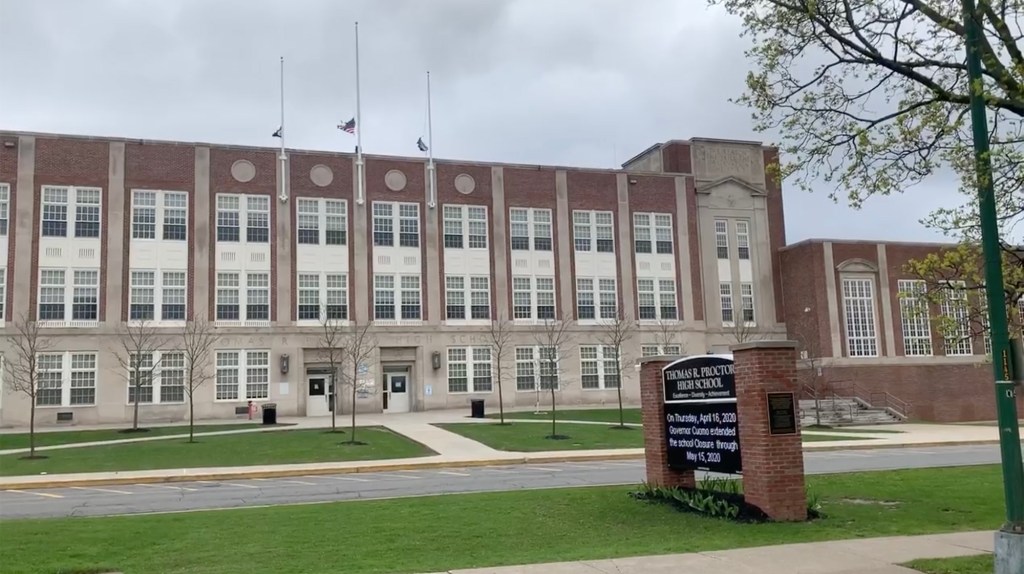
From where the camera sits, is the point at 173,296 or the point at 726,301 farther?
the point at 726,301

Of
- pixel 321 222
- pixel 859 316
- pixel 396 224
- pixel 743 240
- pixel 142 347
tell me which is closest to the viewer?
pixel 142 347

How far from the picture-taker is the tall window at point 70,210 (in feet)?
134

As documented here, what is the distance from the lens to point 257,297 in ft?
142

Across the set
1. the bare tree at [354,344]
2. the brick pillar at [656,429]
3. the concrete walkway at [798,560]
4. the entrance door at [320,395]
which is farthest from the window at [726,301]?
the concrete walkway at [798,560]

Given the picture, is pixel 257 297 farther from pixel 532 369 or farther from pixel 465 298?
pixel 532 369

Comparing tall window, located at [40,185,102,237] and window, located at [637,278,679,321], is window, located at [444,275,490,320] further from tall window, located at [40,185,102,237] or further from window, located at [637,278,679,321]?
tall window, located at [40,185,102,237]

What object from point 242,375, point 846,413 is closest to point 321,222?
point 242,375

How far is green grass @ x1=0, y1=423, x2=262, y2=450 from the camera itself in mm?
32219

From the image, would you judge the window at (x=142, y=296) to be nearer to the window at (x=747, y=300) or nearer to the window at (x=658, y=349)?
the window at (x=658, y=349)

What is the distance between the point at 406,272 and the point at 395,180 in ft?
16.6

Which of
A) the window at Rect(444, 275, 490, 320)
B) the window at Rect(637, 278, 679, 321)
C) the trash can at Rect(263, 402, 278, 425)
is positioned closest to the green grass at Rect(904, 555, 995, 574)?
the trash can at Rect(263, 402, 278, 425)

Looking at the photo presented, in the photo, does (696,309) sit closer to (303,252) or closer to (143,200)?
(303,252)

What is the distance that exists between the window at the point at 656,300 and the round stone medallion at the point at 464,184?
440 inches

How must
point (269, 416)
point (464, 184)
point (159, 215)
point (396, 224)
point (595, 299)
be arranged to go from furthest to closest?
1. point (595, 299)
2. point (464, 184)
3. point (396, 224)
4. point (159, 215)
5. point (269, 416)
